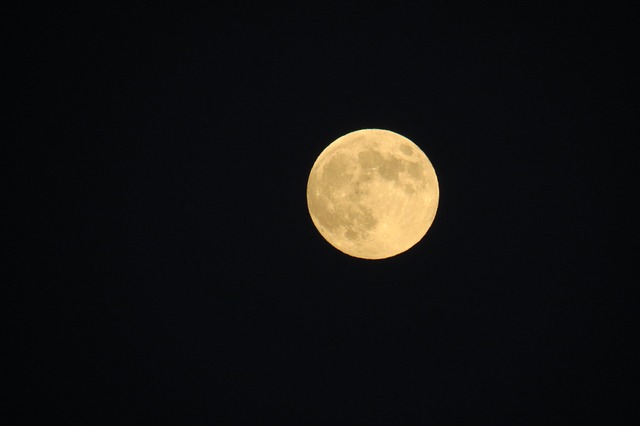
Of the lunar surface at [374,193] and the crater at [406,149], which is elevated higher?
the crater at [406,149]

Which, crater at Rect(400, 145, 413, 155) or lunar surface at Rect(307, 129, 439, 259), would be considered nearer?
lunar surface at Rect(307, 129, 439, 259)

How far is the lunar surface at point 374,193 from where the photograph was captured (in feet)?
12.2

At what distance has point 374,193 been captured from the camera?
3689mm

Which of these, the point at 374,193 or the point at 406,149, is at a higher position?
the point at 406,149

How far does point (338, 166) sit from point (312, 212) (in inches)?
25.2

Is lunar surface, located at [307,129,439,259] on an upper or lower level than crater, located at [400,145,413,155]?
lower

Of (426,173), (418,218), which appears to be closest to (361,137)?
(426,173)

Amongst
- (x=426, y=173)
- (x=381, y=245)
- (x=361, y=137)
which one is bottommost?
(x=381, y=245)

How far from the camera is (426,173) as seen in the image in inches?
156

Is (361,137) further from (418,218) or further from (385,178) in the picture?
(418,218)

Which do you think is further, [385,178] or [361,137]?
[361,137]

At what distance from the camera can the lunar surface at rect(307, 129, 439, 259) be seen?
372 centimetres

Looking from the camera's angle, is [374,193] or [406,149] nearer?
[374,193]

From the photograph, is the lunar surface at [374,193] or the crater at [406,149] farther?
the crater at [406,149]
